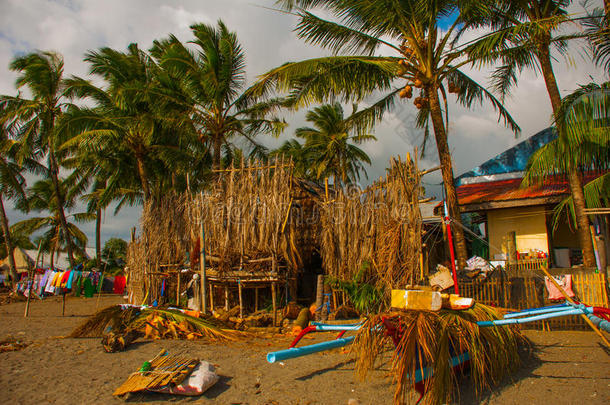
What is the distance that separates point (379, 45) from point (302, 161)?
16951 millimetres

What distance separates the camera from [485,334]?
15.9 feet

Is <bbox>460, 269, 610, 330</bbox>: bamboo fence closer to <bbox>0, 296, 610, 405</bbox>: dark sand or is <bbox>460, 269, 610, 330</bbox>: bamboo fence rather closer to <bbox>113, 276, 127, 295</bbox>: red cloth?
<bbox>0, 296, 610, 405</bbox>: dark sand

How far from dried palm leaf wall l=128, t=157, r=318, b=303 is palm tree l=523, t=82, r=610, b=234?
5.68 metres

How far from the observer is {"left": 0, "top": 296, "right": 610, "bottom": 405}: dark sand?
15.4 feet

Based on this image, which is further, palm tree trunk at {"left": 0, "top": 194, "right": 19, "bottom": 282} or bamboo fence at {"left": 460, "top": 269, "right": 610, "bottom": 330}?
palm tree trunk at {"left": 0, "top": 194, "right": 19, "bottom": 282}

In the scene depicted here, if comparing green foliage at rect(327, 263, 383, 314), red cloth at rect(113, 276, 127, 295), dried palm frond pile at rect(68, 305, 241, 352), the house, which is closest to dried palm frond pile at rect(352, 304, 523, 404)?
green foliage at rect(327, 263, 383, 314)

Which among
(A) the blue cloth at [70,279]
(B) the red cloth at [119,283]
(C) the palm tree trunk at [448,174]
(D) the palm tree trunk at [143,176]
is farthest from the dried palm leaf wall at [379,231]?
(B) the red cloth at [119,283]

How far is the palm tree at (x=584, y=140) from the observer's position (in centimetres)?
760

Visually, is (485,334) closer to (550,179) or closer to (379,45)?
(379,45)

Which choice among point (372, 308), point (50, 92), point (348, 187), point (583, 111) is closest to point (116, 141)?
point (50, 92)

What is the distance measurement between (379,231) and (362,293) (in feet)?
4.77

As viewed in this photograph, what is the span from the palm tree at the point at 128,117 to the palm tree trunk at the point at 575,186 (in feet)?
37.4

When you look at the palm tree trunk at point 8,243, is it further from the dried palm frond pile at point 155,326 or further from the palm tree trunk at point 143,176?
the dried palm frond pile at point 155,326

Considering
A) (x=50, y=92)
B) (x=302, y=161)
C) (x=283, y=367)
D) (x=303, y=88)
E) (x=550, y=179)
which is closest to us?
(x=283, y=367)
